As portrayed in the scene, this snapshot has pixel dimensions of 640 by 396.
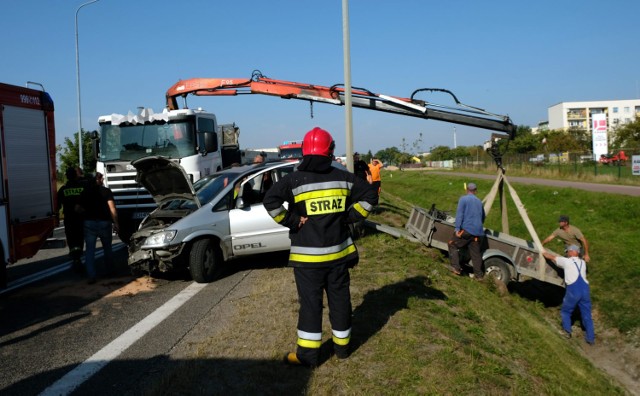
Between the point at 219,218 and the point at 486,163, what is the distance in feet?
144

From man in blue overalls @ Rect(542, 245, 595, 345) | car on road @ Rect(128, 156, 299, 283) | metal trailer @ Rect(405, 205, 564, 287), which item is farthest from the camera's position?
metal trailer @ Rect(405, 205, 564, 287)

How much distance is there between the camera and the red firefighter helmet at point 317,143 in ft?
13.6

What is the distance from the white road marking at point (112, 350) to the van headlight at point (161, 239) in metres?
0.81

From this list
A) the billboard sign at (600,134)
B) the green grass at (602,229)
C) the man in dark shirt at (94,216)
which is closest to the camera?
the man in dark shirt at (94,216)

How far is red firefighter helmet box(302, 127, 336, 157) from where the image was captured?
415 cm

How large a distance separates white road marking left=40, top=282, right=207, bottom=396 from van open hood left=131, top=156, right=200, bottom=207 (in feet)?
6.67

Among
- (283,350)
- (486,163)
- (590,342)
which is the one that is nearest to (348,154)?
(590,342)

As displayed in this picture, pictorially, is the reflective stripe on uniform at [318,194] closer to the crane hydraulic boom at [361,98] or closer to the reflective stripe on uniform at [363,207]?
the reflective stripe on uniform at [363,207]

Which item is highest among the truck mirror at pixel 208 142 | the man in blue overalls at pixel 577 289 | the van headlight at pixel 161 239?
the truck mirror at pixel 208 142

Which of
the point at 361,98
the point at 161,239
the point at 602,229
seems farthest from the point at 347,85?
the point at 602,229

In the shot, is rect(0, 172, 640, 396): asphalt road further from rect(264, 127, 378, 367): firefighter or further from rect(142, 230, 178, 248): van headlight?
rect(264, 127, 378, 367): firefighter

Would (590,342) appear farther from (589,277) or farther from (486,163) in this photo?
(486,163)

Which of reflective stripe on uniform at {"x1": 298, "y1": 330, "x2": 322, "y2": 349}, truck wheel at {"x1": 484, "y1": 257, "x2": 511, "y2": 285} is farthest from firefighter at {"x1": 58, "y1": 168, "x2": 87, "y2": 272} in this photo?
truck wheel at {"x1": 484, "y1": 257, "x2": 511, "y2": 285}

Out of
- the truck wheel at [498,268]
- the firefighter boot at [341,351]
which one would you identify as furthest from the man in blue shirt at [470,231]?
the firefighter boot at [341,351]
